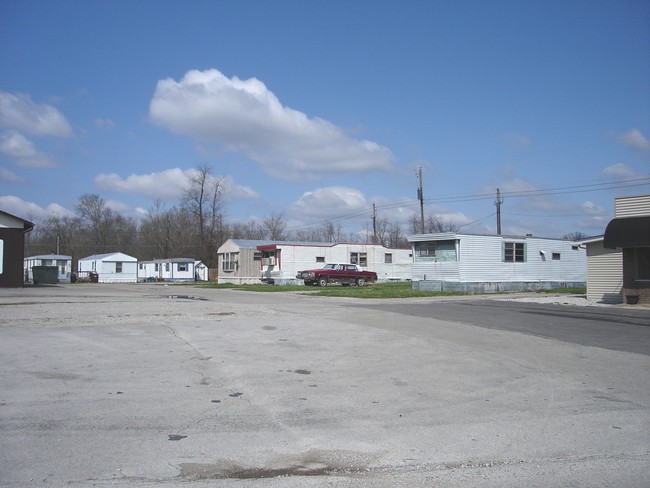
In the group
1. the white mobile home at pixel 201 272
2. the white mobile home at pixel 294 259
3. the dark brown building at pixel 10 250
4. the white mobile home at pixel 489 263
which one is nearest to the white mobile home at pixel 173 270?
the white mobile home at pixel 201 272

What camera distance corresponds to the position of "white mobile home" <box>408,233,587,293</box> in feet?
107

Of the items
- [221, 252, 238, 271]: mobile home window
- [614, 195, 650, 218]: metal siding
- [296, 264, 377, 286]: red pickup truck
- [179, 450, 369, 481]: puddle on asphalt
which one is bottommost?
[179, 450, 369, 481]: puddle on asphalt

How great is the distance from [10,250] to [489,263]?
28835 millimetres

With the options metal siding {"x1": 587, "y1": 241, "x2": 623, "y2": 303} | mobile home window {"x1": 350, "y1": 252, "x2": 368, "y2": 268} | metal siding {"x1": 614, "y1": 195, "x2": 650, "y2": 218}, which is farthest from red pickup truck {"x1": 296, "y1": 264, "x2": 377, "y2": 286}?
metal siding {"x1": 614, "y1": 195, "x2": 650, "y2": 218}

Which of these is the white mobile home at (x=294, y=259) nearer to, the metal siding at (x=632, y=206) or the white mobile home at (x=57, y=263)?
the white mobile home at (x=57, y=263)

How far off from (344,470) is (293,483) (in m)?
0.52

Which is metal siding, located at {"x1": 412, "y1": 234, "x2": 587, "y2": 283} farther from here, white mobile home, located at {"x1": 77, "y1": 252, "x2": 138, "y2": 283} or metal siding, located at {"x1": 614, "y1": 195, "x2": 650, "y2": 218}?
white mobile home, located at {"x1": 77, "y1": 252, "x2": 138, "y2": 283}

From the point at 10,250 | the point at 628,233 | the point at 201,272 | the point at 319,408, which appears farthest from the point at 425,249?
the point at 201,272

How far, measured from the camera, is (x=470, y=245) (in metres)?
32.9

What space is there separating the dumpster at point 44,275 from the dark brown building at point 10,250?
13903 mm

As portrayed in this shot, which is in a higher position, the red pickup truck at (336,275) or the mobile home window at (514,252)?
the mobile home window at (514,252)

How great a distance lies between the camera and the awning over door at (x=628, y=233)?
853 inches

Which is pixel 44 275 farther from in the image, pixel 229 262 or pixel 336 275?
pixel 336 275

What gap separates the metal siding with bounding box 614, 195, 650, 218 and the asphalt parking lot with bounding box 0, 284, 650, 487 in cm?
1230
